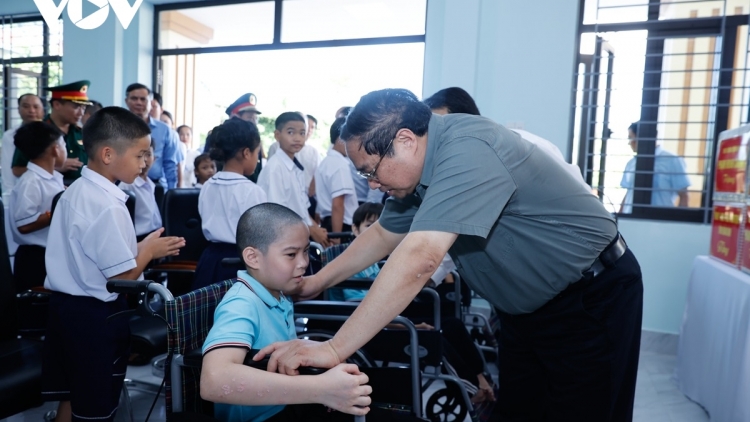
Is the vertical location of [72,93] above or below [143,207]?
above

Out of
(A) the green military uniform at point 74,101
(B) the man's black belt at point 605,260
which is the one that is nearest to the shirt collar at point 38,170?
(A) the green military uniform at point 74,101

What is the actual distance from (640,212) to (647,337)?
0.86 meters

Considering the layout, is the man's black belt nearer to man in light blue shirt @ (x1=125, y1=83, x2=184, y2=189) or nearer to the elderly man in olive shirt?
the elderly man in olive shirt

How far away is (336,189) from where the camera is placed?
348cm

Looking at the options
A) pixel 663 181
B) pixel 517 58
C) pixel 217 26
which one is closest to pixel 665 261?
pixel 663 181

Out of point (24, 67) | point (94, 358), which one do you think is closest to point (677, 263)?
point (94, 358)

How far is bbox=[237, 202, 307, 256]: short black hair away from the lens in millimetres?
1389

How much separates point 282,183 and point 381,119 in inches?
80.1

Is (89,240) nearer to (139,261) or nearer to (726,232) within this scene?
(139,261)

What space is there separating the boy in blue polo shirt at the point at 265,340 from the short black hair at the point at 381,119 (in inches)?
14.1

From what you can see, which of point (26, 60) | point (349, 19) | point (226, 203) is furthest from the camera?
point (26, 60)

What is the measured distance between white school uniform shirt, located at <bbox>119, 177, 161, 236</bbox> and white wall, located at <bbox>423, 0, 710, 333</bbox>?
2.31 metres

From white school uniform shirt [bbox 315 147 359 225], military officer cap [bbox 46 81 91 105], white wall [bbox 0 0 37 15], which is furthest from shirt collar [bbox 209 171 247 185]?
white wall [bbox 0 0 37 15]

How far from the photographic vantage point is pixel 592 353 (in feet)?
4.43
